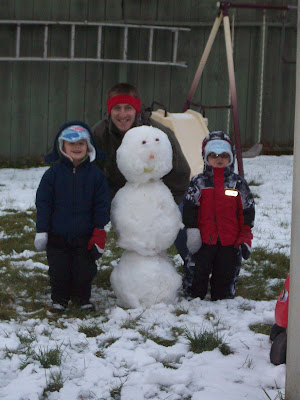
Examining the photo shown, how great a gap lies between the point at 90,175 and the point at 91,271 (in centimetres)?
56

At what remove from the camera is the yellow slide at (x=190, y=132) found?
6660 millimetres

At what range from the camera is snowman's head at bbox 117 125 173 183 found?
13.5 ft

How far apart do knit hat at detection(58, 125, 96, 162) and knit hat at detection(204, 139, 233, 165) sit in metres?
0.69

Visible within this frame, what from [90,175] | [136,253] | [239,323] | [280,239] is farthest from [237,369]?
[280,239]

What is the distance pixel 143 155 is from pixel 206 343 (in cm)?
119

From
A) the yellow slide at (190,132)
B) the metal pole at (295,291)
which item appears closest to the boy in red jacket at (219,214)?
the metal pole at (295,291)

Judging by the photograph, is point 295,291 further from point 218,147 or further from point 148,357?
point 218,147

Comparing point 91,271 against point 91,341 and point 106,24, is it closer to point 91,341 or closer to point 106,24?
point 91,341

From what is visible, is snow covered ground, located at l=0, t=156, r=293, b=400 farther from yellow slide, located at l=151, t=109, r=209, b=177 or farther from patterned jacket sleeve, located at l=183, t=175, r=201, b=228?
yellow slide, located at l=151, t=109, r=209, b=177

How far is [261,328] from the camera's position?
12.4 feet

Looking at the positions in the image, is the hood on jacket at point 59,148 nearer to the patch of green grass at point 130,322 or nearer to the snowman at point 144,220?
the snowman at point 144,220

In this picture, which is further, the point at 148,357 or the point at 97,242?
the point at 97,242

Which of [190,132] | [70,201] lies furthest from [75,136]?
[190,132]

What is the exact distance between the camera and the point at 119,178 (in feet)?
14.9
